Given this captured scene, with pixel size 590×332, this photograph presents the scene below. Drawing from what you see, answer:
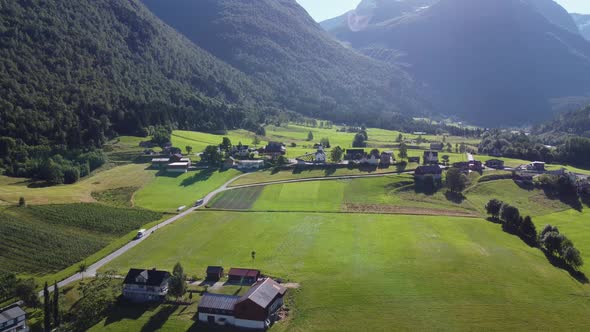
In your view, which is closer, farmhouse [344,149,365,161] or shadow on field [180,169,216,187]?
shadow on field [180,169,216,187]

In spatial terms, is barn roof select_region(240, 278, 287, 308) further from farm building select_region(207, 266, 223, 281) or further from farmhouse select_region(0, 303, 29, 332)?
farmhouse select_region(0, 303, 29, 332)

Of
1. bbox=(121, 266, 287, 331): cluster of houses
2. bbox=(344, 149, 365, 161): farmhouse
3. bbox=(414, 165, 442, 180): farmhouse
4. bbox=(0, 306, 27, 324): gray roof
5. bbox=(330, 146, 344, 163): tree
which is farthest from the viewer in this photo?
bbox=(344, 149, 365, 161): farmhouse

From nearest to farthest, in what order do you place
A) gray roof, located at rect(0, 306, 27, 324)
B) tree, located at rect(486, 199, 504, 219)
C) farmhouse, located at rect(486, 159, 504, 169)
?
1. gray roof, located at rect(0, 306, 27, 324)
2. tree, located at rect(486, 199, 504, 219)
3. farmhouse, located at rect(486, 159, 504, 169)

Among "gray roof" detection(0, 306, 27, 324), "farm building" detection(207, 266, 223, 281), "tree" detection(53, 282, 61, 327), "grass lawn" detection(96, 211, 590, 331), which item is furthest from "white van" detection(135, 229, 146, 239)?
"gray roof" detection(0, 306, 27, 324)

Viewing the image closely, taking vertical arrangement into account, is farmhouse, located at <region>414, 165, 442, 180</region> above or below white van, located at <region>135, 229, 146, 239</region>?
above

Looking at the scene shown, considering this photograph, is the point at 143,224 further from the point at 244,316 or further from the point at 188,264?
the point at 244,316


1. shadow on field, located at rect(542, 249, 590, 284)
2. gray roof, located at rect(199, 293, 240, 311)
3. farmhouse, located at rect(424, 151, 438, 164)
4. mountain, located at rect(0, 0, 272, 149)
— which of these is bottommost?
gray roof, located at rect(199, 293, 240, 311)
